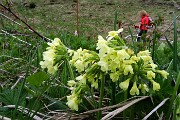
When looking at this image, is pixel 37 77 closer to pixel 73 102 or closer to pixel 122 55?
pixel 73 102

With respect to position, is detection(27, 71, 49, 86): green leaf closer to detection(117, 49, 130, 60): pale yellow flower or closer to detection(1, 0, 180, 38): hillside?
detection(117, 49, 130, 60): pale yellow flower

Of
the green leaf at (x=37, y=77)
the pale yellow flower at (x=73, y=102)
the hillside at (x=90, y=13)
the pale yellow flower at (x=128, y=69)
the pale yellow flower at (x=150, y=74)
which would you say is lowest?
the hillside at (x=90, y=13)

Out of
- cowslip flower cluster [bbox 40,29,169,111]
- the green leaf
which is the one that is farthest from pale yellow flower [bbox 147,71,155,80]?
the green leaf

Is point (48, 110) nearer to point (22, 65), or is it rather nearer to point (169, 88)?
point (169, 88)

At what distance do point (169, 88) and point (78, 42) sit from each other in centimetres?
149

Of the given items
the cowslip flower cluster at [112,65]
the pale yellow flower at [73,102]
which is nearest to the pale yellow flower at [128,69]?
the cowslip flower cluster at [112,65]

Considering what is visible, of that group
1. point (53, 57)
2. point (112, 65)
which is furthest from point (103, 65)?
point (53, 57)

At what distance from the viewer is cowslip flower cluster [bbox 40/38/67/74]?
1.00m

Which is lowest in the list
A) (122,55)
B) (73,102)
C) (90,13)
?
(90,13)

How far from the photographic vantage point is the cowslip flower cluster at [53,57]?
39.2 inches

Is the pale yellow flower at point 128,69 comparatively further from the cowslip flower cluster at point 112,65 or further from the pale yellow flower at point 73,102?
the pale yellow flower at point 73,102

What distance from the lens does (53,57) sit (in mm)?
996

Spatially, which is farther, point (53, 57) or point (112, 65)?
point (53, 57)

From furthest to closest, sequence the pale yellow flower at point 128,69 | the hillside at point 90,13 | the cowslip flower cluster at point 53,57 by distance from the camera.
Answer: the hillside at point 90,13 → the cowslip flower cluster at point 53,57 → the pale yellow flower at point 128,69
